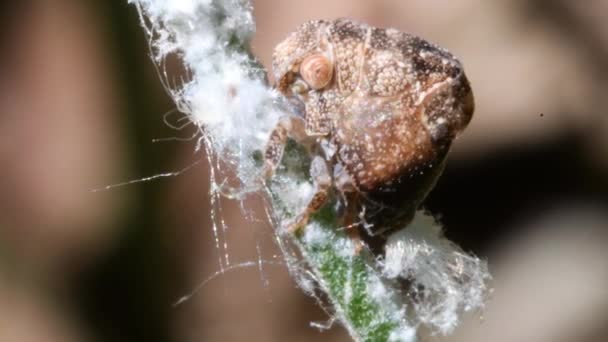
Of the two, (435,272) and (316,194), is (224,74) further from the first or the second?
(435,272)

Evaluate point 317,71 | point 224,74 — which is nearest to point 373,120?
point 317,71

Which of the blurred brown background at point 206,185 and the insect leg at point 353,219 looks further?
the blurred brown background at point 206,185

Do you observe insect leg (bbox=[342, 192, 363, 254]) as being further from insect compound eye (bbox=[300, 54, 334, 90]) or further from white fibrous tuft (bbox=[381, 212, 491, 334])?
insect compound eye (bbox=[300, 54, 334, 90])

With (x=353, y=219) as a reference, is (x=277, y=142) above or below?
above

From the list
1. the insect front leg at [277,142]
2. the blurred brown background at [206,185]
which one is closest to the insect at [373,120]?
the insect front leg at [277,142]

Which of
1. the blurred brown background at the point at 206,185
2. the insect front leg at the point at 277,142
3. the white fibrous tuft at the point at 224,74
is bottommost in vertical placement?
the insect front leg at the point at 277,142

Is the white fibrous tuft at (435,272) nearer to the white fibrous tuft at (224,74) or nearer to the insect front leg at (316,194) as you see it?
the insect front leg at (316,194)

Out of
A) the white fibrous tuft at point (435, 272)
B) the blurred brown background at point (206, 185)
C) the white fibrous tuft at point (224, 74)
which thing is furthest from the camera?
the blurred brown background at point (206, 185)

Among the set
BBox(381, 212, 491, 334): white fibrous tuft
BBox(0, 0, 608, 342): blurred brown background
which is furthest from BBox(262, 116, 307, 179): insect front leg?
BBox(0, 0, 608, 342): blurred brown background
